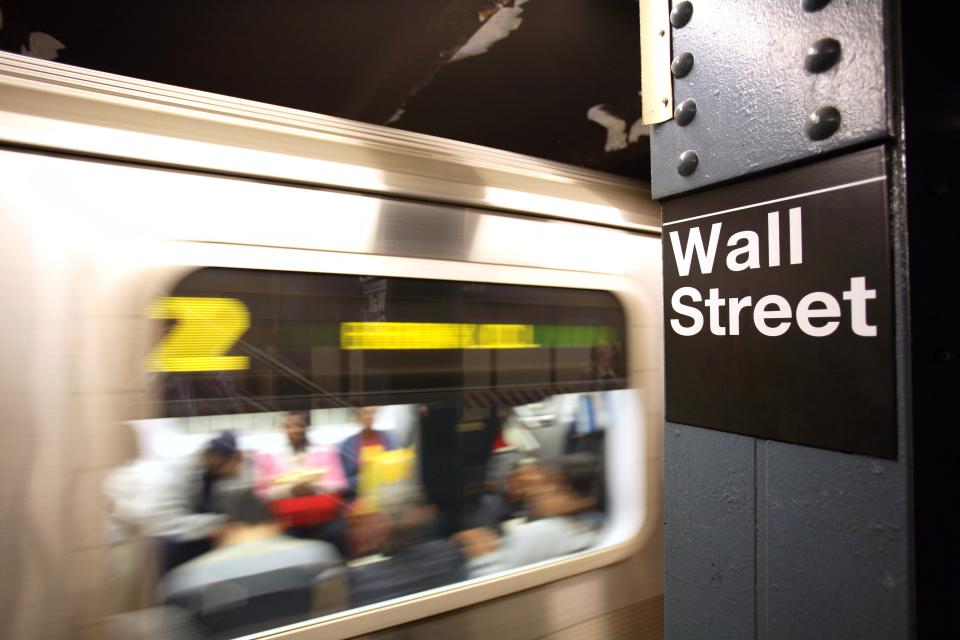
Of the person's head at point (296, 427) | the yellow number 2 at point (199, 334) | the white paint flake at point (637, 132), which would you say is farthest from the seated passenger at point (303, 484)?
the white paint flake at point (637, 132)

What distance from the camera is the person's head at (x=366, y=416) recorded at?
6.21ft

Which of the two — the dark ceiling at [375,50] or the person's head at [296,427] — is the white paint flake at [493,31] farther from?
the person's head at [296,427]

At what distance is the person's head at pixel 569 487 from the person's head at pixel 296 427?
95cm

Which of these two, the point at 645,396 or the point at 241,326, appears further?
the point at 645,396

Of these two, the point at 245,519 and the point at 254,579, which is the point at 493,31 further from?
the point at 254,579

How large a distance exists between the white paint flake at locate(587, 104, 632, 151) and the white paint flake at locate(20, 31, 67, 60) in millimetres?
3599

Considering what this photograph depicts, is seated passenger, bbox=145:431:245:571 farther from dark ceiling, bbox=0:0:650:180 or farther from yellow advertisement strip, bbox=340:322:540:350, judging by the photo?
dark ceiling, bbox=0:0:650:180

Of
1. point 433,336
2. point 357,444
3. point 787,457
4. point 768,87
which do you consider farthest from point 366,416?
point 768,87

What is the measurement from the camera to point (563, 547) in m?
2.36

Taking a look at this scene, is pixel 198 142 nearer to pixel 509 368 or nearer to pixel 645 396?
pixel 509 368

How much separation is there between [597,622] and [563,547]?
1.08 feet

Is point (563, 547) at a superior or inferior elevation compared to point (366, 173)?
inferior

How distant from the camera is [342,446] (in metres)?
1.86

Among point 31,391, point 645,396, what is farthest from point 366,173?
point 645,396
